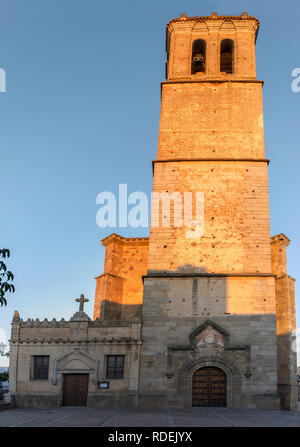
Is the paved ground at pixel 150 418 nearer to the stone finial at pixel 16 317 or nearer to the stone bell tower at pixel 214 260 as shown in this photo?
the stone bell tower at pixel 214 260

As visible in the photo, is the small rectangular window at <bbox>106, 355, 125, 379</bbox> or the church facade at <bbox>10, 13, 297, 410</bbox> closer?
the church facade at <bbox>10, 13, 297, 410</bbox>

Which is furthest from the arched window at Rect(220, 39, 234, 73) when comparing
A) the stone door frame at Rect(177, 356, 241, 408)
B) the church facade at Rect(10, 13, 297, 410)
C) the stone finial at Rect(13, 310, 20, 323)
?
the stone finial at Rect(13, 310, 20, 323)

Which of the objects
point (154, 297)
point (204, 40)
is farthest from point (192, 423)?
point (204, 40)

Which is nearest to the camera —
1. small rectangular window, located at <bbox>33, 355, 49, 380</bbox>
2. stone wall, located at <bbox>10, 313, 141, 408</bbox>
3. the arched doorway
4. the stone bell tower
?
the arched doorway

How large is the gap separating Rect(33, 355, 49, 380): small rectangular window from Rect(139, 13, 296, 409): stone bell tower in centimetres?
444

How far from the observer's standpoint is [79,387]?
21.0 meters

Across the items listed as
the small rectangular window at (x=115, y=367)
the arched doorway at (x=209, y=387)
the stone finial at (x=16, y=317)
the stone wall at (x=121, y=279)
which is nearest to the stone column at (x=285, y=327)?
the arched doorway at (x=209, y=387)

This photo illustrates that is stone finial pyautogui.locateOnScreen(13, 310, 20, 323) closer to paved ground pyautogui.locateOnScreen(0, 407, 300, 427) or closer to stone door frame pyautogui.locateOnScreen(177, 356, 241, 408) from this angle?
paved ground pyautogui.locateOnScreen(0, 407, 300, 427)

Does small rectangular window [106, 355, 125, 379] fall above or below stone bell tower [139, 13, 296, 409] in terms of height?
below

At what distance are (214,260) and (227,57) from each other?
13499 millimetres

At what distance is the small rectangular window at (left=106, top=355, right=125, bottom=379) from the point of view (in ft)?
68.7

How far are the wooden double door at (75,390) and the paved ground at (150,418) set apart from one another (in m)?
1.05

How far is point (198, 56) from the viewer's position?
28328mm
